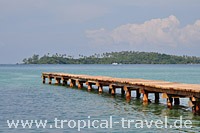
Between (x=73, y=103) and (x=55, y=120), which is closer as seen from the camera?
(x=55, y=120)

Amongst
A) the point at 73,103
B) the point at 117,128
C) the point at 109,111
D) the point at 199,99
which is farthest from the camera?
the point at 73,103

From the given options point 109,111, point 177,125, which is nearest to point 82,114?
point 109,111

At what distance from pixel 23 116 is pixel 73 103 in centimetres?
731

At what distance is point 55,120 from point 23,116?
242 centimetres

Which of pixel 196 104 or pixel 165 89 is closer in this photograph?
pixel 196 104

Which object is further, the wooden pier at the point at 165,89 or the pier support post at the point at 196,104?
the wooden pier at the point at 165,89

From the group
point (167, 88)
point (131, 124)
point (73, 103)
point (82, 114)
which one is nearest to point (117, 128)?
point (131, 124)

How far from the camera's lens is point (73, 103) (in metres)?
31.0

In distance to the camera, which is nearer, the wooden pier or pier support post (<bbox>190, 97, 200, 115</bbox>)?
pier support post (<bbox>190, 97, 200, 115</bbox>)

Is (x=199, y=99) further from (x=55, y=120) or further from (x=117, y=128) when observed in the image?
(x=55, y=120)

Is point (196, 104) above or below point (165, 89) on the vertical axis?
below

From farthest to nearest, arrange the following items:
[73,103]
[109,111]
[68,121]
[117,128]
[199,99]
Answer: [73,103] < [109,111] < [199,99] < [68,121] < [117,128]

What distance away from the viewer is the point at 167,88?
26281 millimetres

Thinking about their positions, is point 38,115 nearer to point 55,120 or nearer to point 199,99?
point 55,120
